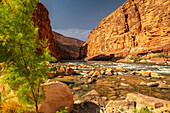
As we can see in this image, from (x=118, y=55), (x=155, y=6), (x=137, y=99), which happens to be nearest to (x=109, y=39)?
(x=118, y=55)

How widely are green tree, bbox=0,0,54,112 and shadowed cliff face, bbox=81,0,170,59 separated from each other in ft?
111

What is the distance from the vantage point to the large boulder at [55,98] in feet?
8.54

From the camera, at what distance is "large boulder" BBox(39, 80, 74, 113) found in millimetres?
2602

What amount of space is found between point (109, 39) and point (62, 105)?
48080 mm

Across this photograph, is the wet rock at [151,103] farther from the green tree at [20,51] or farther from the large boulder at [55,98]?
the green tree at [20,51]

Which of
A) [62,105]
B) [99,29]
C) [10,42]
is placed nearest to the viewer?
[10,42]

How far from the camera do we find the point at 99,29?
57281 millimetres

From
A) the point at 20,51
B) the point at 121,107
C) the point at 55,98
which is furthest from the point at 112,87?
the point at 20,51

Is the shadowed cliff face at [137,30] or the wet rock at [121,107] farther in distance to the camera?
the shadowed cliff face at [137,30]

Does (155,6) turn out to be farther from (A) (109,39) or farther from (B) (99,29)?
(B) (99,29)

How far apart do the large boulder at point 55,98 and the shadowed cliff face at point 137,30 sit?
108 feet

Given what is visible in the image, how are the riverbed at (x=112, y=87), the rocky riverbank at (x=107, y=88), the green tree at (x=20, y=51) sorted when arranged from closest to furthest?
the green tree at (x=20, y=51)
the rocky riverbank at (x=107, y=88)
the riverbed at (x=112, y=87)

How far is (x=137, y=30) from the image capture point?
120 feet

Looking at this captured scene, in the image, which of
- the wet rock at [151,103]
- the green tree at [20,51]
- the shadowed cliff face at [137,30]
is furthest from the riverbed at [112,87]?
the shadowed cliff face at [137,30]
